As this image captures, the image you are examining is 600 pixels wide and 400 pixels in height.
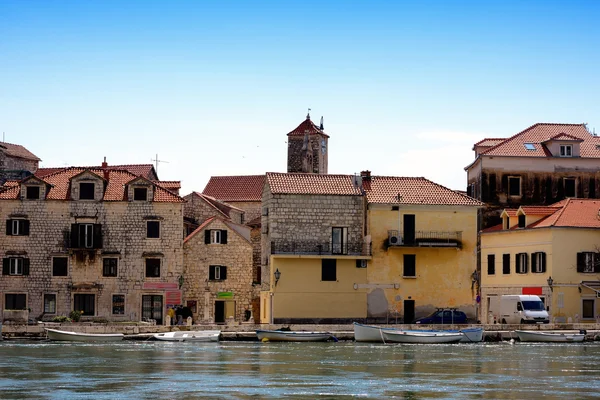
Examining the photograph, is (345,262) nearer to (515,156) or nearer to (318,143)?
(515,156)

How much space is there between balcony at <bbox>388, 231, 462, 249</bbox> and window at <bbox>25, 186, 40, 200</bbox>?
817 inches

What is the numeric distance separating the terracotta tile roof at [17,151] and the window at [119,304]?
77.5 ft

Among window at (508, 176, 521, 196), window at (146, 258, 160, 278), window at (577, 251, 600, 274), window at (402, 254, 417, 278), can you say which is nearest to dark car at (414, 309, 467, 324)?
window at (402, 254, 417, 278)

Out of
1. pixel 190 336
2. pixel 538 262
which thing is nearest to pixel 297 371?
pixel 190 336

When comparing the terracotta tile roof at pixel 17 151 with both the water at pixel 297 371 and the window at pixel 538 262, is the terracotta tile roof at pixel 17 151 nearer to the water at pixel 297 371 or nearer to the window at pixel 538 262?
the water at pixel 297 371

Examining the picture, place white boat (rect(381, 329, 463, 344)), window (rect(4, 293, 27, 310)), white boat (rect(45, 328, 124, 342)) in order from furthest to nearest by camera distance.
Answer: window (rect(4, 293, 27, 310)) < white boat (rect(45, 328, 124, 342)) < white boat (rect(381, 329, 463, 344))

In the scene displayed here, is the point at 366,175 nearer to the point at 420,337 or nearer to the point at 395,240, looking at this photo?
the point at 395,240

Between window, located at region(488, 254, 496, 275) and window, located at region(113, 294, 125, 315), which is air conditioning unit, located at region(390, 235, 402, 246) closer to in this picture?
window, located at region(488, 254, 496, 275)

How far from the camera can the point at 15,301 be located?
7062cm

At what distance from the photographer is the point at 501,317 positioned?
217 ft

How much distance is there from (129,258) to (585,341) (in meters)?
26.9

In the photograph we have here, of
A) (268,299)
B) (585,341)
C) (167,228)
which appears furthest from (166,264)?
(585,341)

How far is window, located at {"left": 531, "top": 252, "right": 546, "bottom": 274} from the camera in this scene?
68125 mm

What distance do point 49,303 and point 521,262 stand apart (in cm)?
2747
